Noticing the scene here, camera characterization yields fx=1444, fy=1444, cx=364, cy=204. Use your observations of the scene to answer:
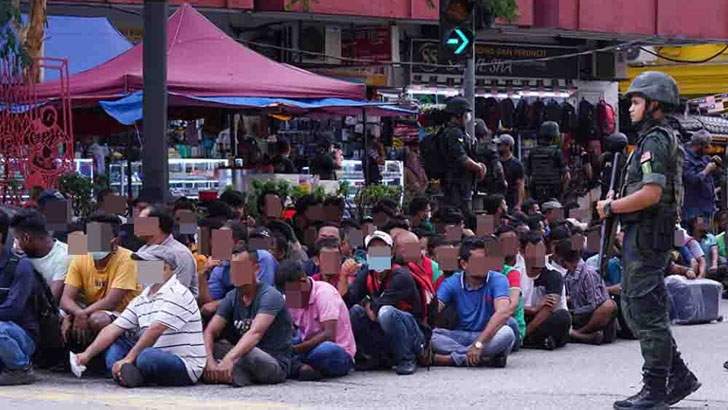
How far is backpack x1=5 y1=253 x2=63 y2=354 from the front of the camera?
34.3 ft

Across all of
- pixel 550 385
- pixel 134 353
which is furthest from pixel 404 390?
pixel 134 353

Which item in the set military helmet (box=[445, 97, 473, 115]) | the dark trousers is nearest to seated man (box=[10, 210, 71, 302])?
the dark trousers

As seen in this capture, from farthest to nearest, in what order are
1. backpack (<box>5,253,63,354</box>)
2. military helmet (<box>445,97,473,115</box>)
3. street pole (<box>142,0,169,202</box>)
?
1. military helmet (<box>445,97,473,115</box>)
2. street pole (<box>142,0,169,202</box>)
3. backpack (<box>5,253,63,354</box>)

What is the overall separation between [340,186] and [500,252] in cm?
522

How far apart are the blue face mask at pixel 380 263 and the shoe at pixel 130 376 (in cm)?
214

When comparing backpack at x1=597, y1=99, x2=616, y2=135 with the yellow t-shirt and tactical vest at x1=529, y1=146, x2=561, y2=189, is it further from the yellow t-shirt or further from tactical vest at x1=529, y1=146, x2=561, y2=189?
the yellow t-shirt

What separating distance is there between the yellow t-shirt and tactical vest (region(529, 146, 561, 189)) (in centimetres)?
929

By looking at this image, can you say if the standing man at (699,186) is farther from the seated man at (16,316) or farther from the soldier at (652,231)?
the seated man at (16,316)

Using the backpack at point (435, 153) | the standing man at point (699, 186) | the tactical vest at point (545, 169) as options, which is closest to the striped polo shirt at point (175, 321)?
the backpack at point (435, 153)

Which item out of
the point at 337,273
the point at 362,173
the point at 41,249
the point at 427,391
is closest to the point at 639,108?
the point at 427,391

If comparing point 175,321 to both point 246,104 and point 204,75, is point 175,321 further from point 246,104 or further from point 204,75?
point 204,75

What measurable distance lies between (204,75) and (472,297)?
5.18 m

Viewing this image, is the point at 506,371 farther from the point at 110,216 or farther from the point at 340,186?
the point at 340,186

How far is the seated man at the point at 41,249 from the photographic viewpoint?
432 inches
